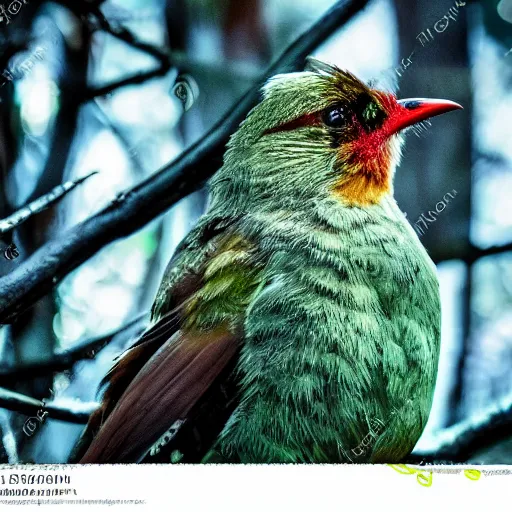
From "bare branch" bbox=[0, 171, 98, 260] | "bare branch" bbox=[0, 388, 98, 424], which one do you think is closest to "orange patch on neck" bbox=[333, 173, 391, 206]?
"bare branch" bbox=[0, 171, 98, 260]

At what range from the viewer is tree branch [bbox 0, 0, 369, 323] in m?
2.25

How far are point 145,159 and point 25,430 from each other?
973 millimetres

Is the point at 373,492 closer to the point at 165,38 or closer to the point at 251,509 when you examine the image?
the point at 251,509

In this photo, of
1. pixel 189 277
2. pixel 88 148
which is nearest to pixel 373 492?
pixel 189 277

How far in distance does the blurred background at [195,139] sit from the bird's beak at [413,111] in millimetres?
102

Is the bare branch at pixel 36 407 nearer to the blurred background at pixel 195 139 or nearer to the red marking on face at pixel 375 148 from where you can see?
the blurred background at pixel 195 139

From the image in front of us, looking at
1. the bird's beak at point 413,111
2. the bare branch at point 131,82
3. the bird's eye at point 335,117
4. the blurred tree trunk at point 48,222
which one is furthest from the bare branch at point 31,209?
the bird's beak at point 413,111

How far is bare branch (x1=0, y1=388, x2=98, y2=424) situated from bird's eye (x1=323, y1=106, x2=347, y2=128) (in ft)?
3.92

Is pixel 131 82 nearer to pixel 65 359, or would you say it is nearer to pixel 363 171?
pixel 363 171

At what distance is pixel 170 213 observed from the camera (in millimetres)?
2295

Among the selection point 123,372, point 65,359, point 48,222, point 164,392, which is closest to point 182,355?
point 164,392

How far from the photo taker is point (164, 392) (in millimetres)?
1999

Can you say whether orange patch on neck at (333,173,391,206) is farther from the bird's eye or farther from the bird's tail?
the bird's tail

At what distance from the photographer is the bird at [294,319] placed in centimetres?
199
